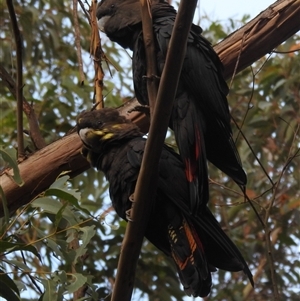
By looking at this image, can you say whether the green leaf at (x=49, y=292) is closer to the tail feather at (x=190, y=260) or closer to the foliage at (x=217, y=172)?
the tail feather at (x=190, y=260)

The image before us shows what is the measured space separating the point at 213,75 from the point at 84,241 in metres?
0.56

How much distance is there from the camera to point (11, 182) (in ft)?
6.86

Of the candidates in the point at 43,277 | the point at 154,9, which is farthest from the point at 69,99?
the point at 43,277

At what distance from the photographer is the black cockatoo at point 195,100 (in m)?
1.64

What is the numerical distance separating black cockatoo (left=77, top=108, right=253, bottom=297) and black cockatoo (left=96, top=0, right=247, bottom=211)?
0.06 metres

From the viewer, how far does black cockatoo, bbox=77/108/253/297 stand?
160 centimetres

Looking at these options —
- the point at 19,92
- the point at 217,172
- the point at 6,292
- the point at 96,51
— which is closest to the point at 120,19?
the point at 96,51

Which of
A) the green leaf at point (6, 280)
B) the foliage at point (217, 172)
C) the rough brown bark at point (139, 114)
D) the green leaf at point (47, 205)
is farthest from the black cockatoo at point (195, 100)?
the foliage at point (217, 172)

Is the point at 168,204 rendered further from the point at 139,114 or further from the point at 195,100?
the point at 139,114

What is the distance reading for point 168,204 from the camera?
5.56ft

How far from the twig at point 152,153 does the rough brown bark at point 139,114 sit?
0.67 m

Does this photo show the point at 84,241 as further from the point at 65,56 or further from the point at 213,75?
the point at 65,56

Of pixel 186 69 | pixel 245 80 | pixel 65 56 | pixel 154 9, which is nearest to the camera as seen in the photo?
pixel 186 69

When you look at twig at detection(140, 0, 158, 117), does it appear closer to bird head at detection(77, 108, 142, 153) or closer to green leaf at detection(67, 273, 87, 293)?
bird head at detection(77, 108, 142, 153)
